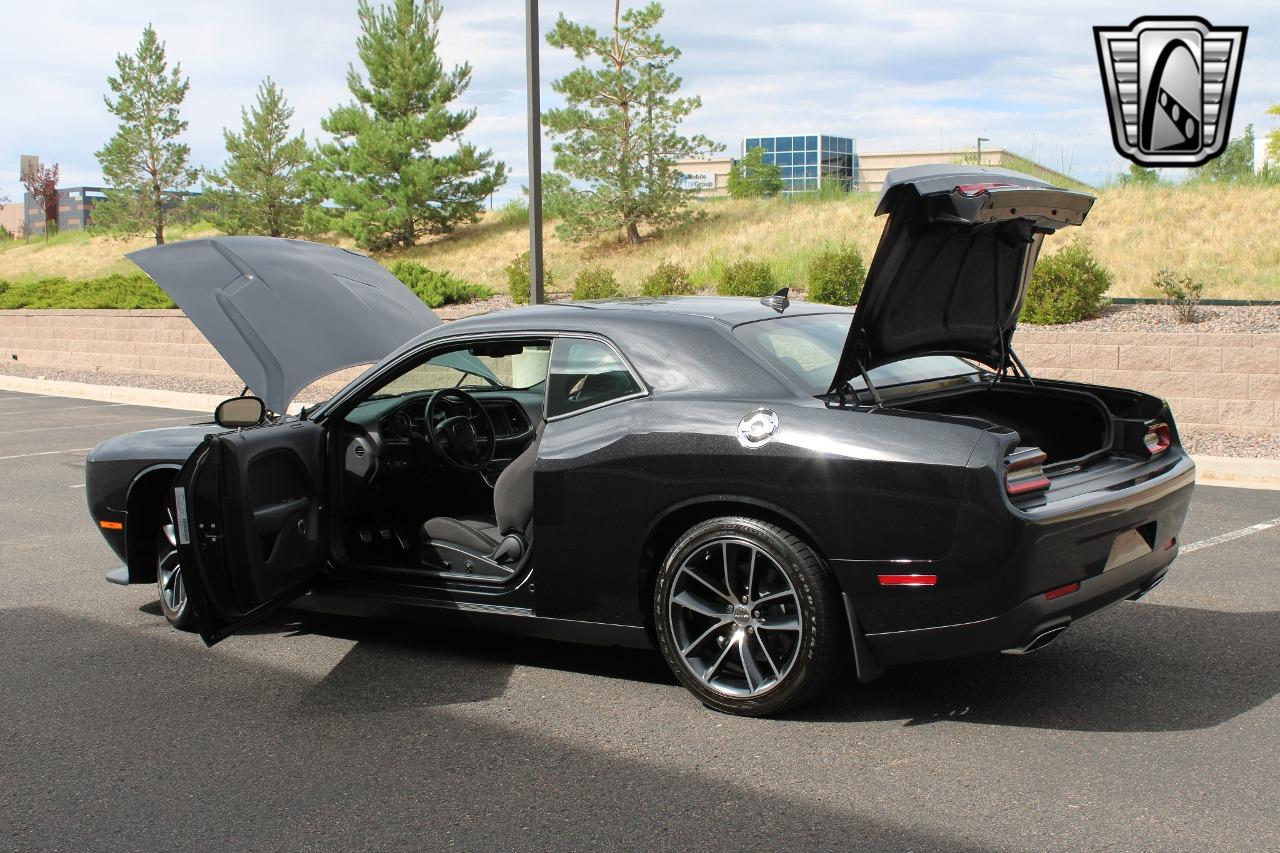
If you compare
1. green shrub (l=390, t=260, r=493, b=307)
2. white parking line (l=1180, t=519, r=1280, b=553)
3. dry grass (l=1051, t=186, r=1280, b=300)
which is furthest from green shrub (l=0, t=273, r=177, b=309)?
white parking line (l=1180, t=519, r=1280, b=553)

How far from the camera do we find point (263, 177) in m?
42.2

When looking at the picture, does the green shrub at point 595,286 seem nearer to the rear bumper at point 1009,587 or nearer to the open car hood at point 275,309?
the open car hood at point 275,309

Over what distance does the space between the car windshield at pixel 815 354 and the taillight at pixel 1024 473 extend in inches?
27.8

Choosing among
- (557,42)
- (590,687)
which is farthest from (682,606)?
(557,42)

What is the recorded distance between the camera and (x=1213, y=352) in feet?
42.9

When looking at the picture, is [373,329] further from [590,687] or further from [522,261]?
[522,261]

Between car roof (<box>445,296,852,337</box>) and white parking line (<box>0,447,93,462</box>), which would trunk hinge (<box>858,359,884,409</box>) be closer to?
car roof (<box>445,296,852,337</box>)

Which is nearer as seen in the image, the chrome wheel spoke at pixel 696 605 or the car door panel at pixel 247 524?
the chrome wheel spoke at pixel 696 605

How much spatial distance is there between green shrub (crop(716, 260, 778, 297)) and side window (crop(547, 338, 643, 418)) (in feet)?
47.9

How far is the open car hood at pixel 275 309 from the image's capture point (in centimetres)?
565

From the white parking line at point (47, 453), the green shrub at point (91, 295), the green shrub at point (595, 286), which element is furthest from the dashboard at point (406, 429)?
the green shrub at point (91, 295)

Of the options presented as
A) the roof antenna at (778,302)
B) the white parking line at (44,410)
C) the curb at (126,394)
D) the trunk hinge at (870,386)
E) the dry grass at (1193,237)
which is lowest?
the white parking line at (44,410)

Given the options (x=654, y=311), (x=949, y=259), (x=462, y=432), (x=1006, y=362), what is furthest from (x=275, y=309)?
(x=1006, y=362)

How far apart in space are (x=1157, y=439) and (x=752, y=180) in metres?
40.2
